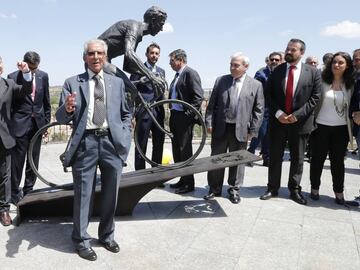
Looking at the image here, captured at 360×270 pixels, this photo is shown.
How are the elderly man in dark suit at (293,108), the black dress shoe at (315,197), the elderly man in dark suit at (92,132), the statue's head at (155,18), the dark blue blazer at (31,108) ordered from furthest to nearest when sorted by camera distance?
1. the black dress shoe at (315,197)
2. the elderly man in dark suit at (293,108)
3. the dark blue blazer at (31,108)
4. the statue's head at (155,18)
5. the elderly man in dark suit at (92,132)

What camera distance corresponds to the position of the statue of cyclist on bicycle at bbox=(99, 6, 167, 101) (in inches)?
148

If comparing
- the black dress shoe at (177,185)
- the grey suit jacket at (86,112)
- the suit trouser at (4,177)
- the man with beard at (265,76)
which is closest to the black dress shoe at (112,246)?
the grey suit jacket at (86,112)

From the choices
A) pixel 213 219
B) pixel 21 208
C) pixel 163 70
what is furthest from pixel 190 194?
pixel 21 208

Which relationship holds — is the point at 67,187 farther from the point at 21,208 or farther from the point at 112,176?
the point at 112,176

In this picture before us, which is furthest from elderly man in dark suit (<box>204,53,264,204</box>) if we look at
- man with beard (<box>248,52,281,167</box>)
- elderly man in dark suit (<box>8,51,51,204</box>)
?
elderly man in dark suit (<box>8,51,51,204</box>)

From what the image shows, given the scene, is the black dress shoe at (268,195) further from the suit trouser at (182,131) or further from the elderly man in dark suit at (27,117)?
the elderly man in dark suit at (27,117)

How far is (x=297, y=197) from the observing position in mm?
4648

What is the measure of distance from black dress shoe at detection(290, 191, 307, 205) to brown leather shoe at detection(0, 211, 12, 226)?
11.2 feet

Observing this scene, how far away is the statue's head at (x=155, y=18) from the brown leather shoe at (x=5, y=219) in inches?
98.2

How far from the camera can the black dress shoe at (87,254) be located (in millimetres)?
2967

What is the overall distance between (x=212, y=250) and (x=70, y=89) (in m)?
1.87

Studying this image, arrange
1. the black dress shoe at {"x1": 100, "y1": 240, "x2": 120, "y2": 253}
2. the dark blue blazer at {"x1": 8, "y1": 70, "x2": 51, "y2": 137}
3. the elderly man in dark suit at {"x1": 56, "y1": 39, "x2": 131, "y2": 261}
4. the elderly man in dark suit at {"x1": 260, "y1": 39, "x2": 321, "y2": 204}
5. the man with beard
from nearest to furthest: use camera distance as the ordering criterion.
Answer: the elderly man in dark suit at {"x1": 56, "y1": 39, "x2": 131, "y2": 261} < the black dress shoe at {"x1": 100, "y1": 240, "x2": 120, "y2": 253} < the dark blue blazer at {"x1": 8, "y1": 70, "x2": 51, "y2": 137} < the elderly man in dark suit at {"x1": 260, "y1": 39, "x2": 321, "y2": 204} < the man with beard

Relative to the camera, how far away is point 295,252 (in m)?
3.21

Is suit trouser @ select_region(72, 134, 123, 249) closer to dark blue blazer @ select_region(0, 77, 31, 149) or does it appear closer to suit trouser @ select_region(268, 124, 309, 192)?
dark blue blazer @ select_region(0, 77, 31, 149)
